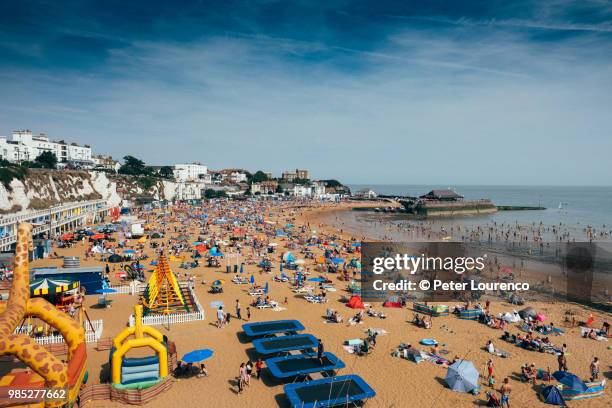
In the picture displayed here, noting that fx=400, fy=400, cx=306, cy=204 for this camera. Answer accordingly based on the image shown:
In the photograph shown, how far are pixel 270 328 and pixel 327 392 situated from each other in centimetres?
482

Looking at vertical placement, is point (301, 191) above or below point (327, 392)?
above

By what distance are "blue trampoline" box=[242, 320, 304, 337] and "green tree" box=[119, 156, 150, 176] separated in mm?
93393

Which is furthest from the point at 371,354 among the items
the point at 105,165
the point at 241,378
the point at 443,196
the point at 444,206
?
the point at 105,165

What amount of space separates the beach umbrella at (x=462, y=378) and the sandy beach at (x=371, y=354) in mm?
244

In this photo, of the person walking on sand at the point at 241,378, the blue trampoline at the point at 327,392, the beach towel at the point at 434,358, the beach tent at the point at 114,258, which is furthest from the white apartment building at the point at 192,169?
the blue trampoline at the point at 327,392

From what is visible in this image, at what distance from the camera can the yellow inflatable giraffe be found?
7418 millimetres

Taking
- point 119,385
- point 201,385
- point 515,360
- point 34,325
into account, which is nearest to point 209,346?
point 201,385

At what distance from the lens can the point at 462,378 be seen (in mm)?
11852

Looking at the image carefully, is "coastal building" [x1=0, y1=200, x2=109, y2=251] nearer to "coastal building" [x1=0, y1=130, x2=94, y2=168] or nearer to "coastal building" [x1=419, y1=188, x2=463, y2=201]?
"coastal building" [x1=0, y1=130, x2=94, y2=168]

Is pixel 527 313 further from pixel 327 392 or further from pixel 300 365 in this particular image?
pixel 327 392

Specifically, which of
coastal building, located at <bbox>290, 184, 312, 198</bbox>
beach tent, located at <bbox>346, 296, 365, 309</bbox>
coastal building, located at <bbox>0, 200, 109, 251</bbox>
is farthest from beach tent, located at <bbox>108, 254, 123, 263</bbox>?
coastal building, located at <bbox>290, 184, 312, 198</bbox>

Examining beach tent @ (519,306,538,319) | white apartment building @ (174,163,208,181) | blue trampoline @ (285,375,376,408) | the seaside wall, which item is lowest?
beach tent @ (519,306,538,319)

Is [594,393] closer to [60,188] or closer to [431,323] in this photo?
[431,323]

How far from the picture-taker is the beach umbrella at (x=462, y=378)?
11.8 meters
